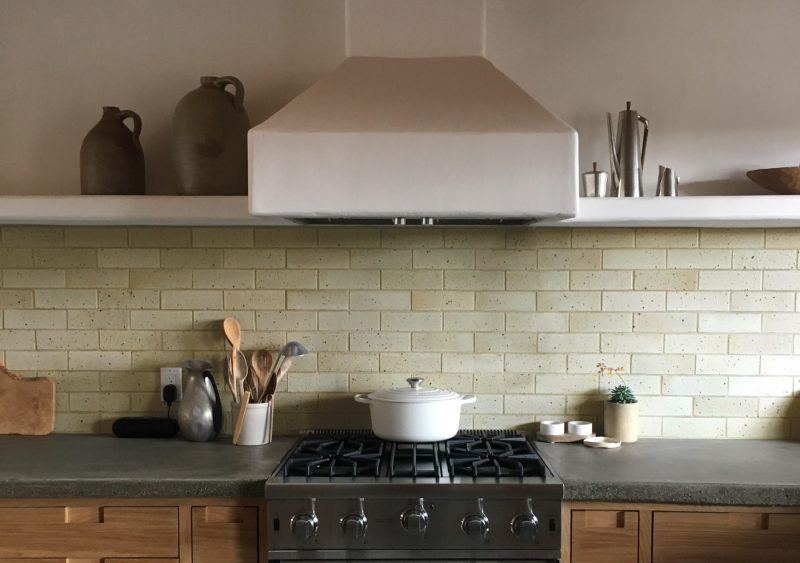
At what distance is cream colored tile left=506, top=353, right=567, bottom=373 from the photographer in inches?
98.7

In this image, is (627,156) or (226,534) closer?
(226,534)

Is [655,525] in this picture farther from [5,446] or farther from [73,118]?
[73,118]

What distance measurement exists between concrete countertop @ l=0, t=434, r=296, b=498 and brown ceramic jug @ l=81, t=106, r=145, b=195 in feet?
2.91

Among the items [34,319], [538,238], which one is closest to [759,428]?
[538,238]

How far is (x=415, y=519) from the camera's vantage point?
1856mm

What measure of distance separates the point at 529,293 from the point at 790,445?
41.3 inches

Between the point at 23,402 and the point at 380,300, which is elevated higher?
the point at 380,300

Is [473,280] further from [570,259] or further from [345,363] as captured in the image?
[345,363]

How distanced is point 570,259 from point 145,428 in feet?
5.49

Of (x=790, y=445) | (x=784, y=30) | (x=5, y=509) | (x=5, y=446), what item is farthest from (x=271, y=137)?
(x=790, y=445)

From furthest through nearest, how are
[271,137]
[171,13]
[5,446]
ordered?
1. [171,13]
2. [5,446]
3. [271,137]

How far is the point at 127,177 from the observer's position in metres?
2.36

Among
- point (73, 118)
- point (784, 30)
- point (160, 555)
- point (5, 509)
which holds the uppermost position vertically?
point (784, 30)

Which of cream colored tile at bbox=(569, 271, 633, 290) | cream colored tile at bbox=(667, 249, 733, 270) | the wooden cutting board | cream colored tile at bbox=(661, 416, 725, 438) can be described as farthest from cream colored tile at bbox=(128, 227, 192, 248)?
cream colored tile at bbox=(661, 416, 725, 438)
